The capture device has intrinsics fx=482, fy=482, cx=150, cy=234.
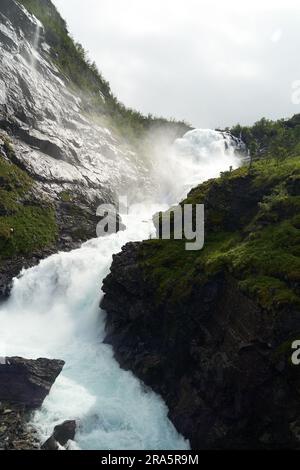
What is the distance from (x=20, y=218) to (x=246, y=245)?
42.8 m

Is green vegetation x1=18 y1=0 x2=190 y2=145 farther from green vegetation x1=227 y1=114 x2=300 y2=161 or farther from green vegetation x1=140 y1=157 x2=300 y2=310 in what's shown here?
green vegetation x1=140 y1=157 x2=300 y2=310

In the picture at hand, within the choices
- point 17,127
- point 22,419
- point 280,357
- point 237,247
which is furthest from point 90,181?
point 280,357

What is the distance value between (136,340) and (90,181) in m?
48.6

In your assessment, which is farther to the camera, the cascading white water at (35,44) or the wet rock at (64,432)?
the cascading white water at (35,44)

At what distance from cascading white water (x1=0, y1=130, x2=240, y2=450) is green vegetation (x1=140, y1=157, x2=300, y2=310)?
29.6 feet

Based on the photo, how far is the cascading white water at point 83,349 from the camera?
122 ft

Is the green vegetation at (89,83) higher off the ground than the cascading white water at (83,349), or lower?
higher

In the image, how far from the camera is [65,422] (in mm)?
35250

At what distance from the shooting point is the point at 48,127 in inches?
3671

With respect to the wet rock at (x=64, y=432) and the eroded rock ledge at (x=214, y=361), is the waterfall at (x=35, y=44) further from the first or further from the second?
the wet rock at (x=64, y=432)

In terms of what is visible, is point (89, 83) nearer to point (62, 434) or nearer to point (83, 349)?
point (83, 349)

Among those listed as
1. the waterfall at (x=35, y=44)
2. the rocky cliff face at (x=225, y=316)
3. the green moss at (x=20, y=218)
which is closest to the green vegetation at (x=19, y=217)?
the green moss at (x=20, y=218)

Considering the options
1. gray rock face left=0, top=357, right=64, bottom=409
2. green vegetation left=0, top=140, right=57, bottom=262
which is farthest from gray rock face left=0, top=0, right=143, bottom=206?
gray rock face left=0, top=357, right=64, bottom=409

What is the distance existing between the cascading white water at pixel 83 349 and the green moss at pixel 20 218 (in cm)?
576
